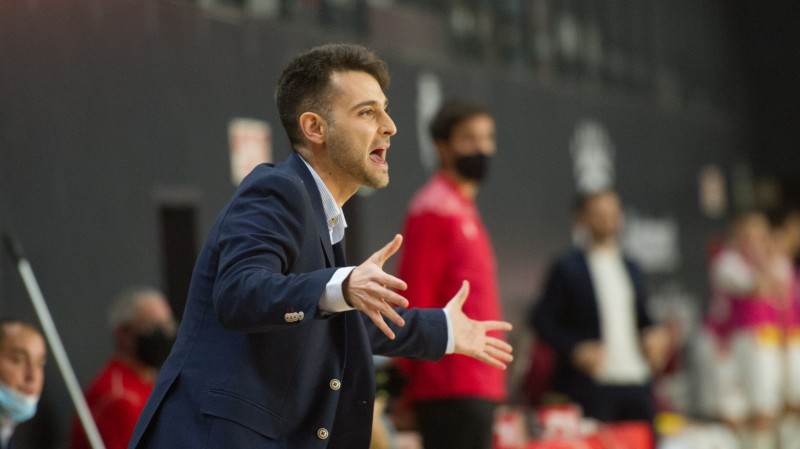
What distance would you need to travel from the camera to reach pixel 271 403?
242 centimetres

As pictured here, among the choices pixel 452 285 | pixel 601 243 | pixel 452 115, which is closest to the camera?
pixel 452 285

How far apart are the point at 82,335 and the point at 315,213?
2620mm

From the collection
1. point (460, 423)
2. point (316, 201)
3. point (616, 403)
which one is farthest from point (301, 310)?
point (616, 403)

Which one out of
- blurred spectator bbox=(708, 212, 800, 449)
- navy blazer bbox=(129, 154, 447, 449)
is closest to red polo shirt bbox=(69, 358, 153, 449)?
navy blazer bbox=(129, 154, 447, 449)

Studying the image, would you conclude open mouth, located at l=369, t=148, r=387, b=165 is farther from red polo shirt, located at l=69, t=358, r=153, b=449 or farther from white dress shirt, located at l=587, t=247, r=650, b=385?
white dress shirt, located at l=587, t=247, r=650, b=385

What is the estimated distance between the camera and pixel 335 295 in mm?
2262

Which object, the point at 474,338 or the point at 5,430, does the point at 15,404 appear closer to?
the point at 5,430

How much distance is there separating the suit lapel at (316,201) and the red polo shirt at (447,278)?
1.78 metres

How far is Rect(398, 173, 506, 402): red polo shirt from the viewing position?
4.32 meters

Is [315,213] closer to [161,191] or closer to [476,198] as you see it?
[161,191]

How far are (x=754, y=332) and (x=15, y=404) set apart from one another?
18.2 feet

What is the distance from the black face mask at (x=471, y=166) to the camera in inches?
183

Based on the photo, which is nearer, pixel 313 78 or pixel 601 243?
pixel 313 78

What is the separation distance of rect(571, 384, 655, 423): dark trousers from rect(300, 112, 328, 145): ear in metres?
3.61
